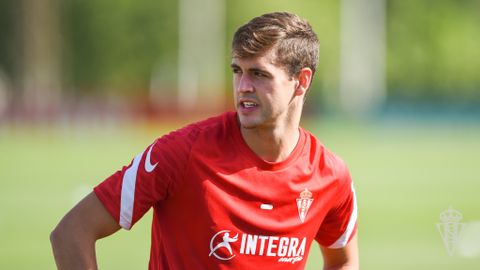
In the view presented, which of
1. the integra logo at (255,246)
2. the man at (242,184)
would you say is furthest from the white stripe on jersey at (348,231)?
the integra logo at (255,246)

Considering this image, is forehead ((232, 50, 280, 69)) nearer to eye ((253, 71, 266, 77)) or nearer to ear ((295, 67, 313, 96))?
eye ((253, 71, 266, 77))

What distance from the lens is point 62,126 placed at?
124 ft

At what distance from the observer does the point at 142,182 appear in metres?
5.02

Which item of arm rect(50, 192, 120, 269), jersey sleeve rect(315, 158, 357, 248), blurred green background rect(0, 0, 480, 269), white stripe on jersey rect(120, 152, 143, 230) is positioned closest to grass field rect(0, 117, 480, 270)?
blurred green background rect(0, 0, 480, 269)

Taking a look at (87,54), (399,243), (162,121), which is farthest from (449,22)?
(399,243)

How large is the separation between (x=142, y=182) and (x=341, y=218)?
3.95 feet

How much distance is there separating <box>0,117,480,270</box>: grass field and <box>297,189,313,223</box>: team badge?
3.94m

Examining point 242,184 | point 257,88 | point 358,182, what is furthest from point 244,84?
point 358,182

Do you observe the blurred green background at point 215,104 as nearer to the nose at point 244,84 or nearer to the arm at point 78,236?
the nose at point 244,84

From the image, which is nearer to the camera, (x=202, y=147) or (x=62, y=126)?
(x=202, y=147)

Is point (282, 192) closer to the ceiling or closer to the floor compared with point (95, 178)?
closer to the ceiling

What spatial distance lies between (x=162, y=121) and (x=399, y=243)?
26142 millimetres

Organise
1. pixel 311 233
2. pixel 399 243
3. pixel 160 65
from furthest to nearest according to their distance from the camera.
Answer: pixel 160 65 → pixel 399 243 → pixel 311 233

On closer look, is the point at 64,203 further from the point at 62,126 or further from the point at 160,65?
the point at 160,65
